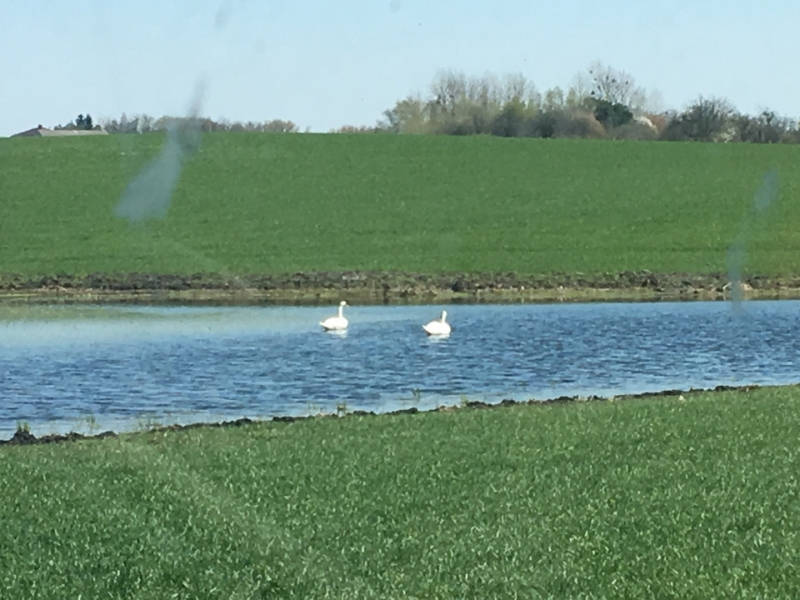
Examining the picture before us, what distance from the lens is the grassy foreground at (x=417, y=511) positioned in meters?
8.80

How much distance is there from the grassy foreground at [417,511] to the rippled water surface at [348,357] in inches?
180

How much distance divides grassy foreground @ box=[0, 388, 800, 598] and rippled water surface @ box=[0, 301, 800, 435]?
4564mm

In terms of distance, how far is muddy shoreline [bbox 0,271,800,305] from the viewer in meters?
40.8

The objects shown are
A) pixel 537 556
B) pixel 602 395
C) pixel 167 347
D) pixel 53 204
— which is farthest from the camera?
pixel 53 204

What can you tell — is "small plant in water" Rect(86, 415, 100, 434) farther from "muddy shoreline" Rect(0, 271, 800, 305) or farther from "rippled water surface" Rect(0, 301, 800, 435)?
"muddy shoreline" Rect(0, 271, 800, 305)

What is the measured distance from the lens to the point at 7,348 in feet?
92.2

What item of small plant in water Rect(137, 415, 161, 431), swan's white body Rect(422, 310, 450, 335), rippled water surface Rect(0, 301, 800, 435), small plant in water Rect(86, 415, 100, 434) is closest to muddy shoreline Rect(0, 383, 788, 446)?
small plant in water Rect(137, 415, 161, 431)

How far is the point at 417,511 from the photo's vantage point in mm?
10930

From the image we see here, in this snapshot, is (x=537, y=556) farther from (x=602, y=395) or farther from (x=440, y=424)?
(x=602, y=395)

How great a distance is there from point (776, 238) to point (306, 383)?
3320cm

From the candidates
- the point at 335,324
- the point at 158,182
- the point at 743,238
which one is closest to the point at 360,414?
the point at 335,324

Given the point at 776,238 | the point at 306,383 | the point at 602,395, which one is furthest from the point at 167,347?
the point at 776,238

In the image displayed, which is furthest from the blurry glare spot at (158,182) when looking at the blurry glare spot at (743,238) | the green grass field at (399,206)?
the blurry glare spot at (743,238)

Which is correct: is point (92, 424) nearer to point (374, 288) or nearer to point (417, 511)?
point (417, 511)
